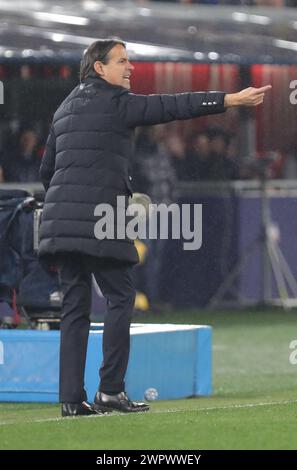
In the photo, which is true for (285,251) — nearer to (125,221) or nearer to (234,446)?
(125,221)

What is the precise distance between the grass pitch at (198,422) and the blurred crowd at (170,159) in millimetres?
3823

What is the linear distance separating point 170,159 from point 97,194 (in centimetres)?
812

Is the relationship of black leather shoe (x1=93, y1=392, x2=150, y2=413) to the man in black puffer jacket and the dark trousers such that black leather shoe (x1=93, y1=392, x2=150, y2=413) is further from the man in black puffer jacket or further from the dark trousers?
the dark trousers

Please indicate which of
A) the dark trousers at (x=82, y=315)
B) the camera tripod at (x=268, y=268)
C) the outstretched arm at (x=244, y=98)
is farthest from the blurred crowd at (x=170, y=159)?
the outstretched arm at (x=244, y=98)

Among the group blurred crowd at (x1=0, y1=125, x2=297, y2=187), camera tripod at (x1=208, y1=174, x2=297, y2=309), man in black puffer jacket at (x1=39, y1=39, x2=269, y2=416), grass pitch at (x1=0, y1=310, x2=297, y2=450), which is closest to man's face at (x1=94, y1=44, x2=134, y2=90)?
man in black puffer jacket at (x1=39, y1=39, x2=269, y2=416)

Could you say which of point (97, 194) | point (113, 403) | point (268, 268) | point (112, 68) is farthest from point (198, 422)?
point (268, 268)

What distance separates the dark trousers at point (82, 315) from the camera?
27.3 feet

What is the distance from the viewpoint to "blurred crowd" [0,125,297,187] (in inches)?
615

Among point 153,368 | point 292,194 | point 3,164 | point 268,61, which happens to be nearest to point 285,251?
point 292,194

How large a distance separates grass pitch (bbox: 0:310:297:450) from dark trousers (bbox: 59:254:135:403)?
0.33 meters

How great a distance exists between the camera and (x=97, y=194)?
821 cm

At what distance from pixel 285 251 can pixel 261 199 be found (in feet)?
2.06

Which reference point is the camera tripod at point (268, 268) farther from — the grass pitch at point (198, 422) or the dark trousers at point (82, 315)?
the dark trousers at point (82, 315)

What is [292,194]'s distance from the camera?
16.9 m
